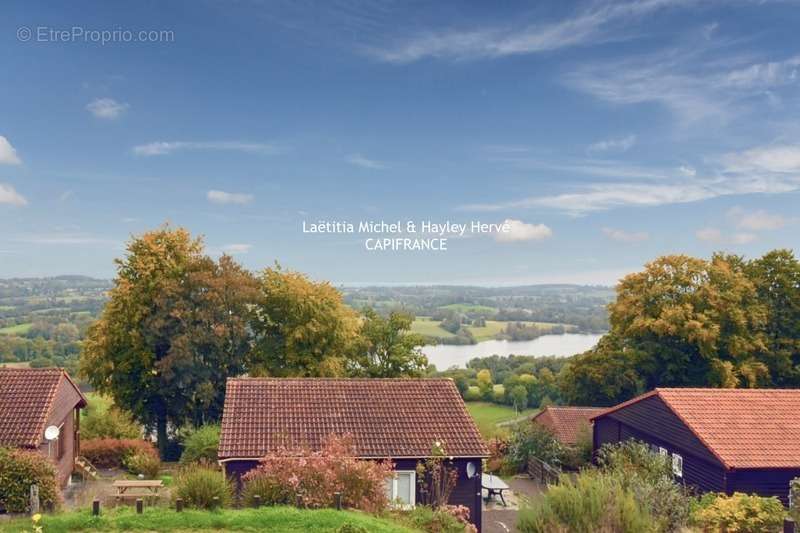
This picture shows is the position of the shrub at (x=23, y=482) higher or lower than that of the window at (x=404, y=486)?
higher

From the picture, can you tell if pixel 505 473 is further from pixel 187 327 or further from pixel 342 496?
pixel 342 496

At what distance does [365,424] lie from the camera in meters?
16.6

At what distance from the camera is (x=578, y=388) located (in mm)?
31750

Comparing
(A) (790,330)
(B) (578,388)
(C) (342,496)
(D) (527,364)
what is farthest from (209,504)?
A: (D) (527,364)

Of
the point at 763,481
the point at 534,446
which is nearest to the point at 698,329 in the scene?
the point at 534,446

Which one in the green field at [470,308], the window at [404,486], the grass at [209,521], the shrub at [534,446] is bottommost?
the shrub at [534,446]

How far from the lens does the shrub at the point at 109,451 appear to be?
74.6ft

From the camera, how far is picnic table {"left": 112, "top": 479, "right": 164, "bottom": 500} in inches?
547

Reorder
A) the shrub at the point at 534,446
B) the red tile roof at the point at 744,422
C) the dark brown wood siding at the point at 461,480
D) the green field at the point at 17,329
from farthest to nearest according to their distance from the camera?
the green field at the point at 17,329, the shrub at the point at 534,446, the red tile roof at the point at 744,422, the dark brown wood siding at the point at 461,480

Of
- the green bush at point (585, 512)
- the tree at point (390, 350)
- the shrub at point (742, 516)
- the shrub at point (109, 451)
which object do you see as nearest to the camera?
the green bush at point (585, 512)

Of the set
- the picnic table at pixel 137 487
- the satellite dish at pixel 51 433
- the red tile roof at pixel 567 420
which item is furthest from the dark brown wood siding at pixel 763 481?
the satellite dish at pixel 51 433

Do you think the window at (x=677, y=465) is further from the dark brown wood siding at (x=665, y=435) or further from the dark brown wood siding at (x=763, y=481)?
the dark brown wood siding at (x=763, y=481)

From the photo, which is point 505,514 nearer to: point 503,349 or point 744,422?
point 744,422

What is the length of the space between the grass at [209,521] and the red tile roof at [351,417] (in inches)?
189
